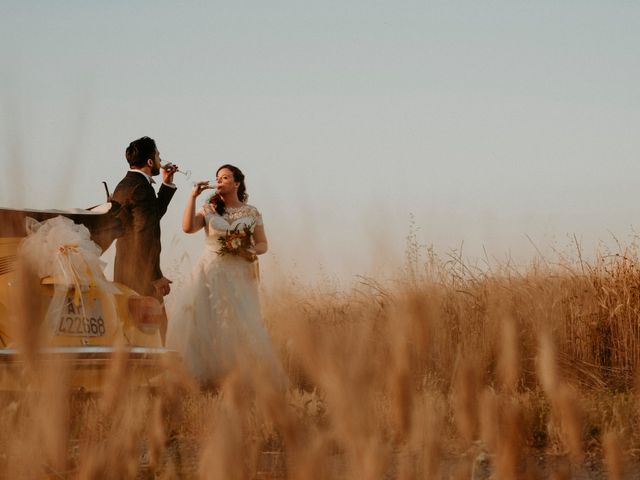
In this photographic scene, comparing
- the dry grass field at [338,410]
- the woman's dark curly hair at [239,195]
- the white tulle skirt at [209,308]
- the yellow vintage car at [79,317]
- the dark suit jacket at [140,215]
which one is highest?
the woman's dark curly hair at [239,195]

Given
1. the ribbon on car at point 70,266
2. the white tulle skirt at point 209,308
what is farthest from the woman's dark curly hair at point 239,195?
the ribbon on car at point 70,266

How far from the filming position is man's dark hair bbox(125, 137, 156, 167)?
26.0 ft

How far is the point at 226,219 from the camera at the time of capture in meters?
8.59

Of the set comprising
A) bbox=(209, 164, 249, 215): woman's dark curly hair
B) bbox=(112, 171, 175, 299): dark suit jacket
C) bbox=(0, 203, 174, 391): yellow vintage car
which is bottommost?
bbox=(0, 203, 174, 391): yellow vintage car

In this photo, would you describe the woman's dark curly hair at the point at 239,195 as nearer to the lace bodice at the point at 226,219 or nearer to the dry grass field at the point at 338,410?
the lace bodice at the point at 226,219

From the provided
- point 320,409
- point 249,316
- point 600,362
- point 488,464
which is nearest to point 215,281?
point 249,316

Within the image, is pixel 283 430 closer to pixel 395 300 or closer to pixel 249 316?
pixel 395 300

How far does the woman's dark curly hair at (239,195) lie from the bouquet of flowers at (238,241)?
229mm

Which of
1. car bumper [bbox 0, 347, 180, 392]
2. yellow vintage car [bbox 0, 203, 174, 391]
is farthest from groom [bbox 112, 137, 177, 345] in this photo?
car bumper [bbox 0, 347, 180, 392]

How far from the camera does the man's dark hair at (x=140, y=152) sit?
26.0 ft

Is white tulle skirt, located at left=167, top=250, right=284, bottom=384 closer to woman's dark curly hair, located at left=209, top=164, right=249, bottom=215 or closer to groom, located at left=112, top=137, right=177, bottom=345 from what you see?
woman's dark curly hair, located at left=209, top=164, right=249, bottom=215

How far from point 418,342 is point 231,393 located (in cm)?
50

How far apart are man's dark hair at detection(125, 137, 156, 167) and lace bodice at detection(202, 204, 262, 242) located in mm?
849

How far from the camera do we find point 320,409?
6.21 m
